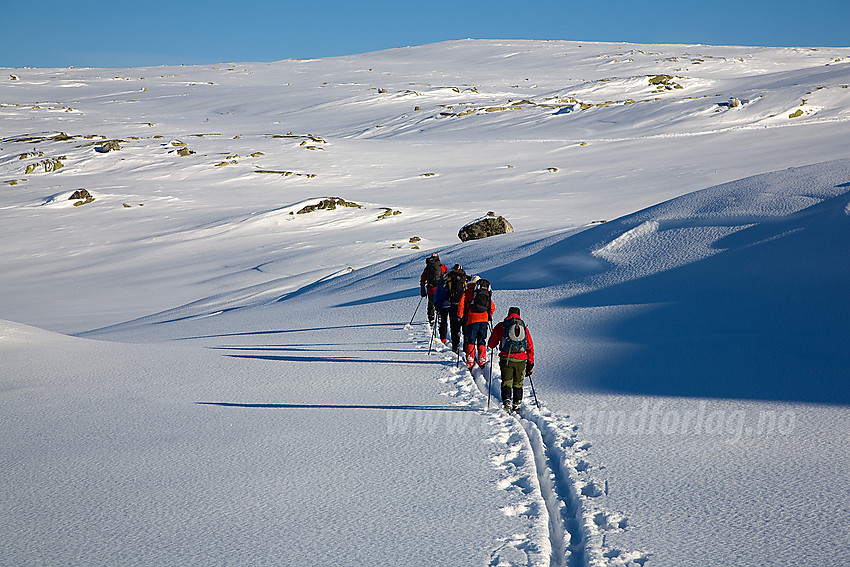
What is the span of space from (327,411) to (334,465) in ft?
4.82

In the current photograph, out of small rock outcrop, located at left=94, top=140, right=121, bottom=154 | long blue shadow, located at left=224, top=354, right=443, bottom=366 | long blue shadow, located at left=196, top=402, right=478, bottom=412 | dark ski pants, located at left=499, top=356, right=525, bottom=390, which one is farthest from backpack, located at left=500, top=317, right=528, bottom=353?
small rock outcrop, located at left=94, top=140, right=121, bottom=154

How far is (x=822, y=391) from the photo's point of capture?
675 centimetres

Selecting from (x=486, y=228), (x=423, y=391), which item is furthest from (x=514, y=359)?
(x=486, y=228)

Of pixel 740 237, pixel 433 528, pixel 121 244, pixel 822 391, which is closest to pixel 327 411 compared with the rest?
pixel 433 528

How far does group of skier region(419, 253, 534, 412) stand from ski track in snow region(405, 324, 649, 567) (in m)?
0.42

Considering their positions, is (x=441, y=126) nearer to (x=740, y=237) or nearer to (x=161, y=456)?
(x=740, y=237)

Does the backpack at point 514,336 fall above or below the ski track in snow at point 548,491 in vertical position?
above

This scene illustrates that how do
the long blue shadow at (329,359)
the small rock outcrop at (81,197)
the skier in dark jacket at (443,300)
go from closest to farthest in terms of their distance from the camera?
the long blue shadow at (329,359) < the skier in dark jacket at (443,300) < the small rock outcrop at (81,197)

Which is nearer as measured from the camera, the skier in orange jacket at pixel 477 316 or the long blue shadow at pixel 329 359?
the skier in orange jacket at pixel 477 316

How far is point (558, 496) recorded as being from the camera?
4836 mm

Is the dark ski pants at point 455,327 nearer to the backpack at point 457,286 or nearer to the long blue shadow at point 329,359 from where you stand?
the backpack at point 457,286

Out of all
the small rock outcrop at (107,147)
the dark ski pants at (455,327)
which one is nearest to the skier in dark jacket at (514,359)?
the dark ski pants at (455,327)

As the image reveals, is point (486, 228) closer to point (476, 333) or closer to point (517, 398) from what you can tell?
point (476, 333)

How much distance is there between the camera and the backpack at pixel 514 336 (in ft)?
21.8
